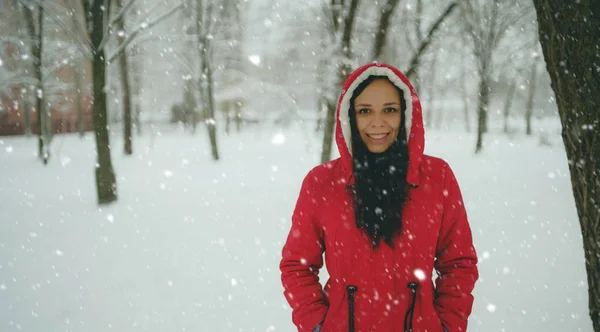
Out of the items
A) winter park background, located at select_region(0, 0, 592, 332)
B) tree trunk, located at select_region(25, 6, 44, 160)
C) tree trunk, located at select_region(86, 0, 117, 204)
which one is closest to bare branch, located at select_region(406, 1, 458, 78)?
winter park background, located at select_region(0, 0, 592, 332)

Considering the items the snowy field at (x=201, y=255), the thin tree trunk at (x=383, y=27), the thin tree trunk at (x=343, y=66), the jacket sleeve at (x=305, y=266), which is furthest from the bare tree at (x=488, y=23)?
the jacket sleeve at (x=305, y=266)

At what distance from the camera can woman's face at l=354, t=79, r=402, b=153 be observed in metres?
1.83

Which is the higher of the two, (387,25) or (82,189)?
(387,25)

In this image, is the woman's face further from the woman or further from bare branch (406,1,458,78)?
bare branch (406,1,458,78)

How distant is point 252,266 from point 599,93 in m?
4.33

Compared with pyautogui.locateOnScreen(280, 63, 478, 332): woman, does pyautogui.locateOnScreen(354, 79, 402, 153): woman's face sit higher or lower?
higher

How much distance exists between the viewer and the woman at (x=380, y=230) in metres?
1.74

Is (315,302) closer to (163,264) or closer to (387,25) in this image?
(163,264)

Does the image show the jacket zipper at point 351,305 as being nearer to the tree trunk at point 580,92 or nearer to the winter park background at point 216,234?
the tree trunk at point 580,92

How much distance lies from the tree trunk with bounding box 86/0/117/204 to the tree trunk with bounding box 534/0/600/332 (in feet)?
26.7

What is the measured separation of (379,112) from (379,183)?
39 centimetres

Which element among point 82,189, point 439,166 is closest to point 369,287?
point 439,166

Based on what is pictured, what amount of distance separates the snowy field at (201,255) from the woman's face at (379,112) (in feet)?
8.63

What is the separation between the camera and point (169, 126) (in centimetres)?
3881
